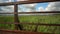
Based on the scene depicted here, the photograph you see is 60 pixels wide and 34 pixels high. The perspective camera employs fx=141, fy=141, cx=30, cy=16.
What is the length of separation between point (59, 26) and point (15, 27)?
1.07 meters

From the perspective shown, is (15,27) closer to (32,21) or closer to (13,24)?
(13,24)

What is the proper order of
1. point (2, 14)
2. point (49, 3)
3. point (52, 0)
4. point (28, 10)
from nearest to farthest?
point (52, 0), point (49, 3), point (28, 10), point (2, 14)

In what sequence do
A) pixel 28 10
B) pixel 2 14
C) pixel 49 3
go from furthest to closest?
1. pixel 2 14
2. pixel 28 10
3. pixel 49 3

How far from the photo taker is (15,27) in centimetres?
351

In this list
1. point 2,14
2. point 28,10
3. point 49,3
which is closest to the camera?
point 49,3

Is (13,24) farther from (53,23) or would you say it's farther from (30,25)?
(53,23)

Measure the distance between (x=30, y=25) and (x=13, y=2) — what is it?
2.30 feet

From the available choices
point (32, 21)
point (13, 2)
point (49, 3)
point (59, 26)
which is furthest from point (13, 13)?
point (59, 26)

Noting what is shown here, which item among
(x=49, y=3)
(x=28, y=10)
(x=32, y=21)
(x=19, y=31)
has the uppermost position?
(x=49, y=3)

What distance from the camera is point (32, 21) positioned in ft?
11.5

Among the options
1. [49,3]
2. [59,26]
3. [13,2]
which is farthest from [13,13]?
[59,26]

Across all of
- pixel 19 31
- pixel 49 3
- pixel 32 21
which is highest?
pixel 49 3

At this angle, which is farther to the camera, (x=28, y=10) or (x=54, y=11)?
(x=28, y=10)

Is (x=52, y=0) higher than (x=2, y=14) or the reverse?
higher
